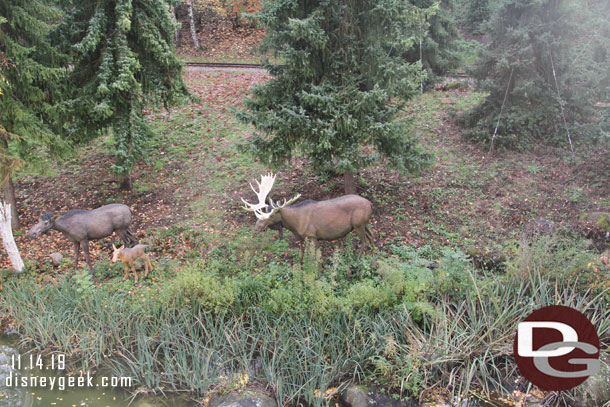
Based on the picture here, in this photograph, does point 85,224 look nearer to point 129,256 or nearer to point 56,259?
point 129,256

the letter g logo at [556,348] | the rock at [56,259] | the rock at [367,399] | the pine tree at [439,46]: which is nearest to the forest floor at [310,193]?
the rock at [56,259]

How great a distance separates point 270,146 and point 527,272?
563cm

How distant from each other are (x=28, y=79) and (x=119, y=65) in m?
1.98

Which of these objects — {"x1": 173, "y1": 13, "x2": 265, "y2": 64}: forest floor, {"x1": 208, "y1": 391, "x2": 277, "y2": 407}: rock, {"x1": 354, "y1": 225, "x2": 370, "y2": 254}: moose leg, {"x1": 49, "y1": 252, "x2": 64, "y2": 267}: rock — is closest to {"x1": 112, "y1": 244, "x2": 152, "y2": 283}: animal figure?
{"x1": 49, "y1": 252, "x2": 64, "y2": 267}: rock

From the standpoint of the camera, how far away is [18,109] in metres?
10.0

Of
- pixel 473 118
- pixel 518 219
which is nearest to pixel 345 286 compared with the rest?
pixel 518 219

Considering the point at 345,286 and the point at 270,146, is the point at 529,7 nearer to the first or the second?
the point at 270,146

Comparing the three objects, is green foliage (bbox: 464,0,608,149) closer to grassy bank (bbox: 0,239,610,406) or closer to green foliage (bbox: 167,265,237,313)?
grassy bank (bbox: 0,239,610,406)

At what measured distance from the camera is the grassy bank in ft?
22.0

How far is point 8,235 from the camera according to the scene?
9.15 metres

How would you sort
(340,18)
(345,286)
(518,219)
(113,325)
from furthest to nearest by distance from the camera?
(518,219) → (340,18) → (345,286) → (113,325)

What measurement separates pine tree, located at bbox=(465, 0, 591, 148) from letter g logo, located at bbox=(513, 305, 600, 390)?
7645 mm

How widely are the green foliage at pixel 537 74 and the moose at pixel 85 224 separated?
33.9ft

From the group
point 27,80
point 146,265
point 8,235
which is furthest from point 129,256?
point 27,80
